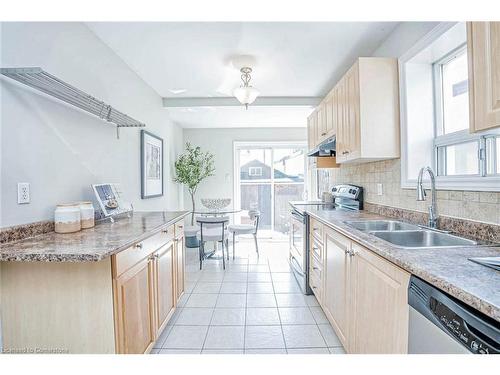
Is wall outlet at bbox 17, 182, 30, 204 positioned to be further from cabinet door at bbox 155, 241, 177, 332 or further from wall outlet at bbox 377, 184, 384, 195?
wall outlet at bbox 377, 184, 384, 195

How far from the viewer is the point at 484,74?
1.01 meters

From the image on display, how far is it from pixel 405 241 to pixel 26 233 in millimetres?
2201

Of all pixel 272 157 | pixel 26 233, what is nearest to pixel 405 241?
pixel 26 233

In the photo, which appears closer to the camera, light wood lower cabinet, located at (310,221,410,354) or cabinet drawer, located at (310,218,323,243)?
light wood lower cabinet, located at (310,221,410,354)

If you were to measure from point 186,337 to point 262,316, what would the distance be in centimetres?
Result: 66

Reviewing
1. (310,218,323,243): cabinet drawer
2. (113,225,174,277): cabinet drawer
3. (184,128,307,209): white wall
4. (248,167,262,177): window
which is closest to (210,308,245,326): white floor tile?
(113,225,174,277): cabinet drawer

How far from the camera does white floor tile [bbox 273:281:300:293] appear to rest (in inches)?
111

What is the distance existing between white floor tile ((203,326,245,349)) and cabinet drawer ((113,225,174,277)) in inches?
31.5

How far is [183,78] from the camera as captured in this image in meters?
3.02

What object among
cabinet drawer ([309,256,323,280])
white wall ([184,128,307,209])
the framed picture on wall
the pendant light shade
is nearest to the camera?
cabinet drawer ([309,256,323,280])

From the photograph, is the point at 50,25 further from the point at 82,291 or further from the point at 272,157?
the point at 272,157

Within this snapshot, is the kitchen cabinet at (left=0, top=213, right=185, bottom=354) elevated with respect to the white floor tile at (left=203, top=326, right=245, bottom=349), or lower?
elevated

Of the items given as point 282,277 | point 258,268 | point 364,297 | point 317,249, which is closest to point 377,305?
point 364,297
